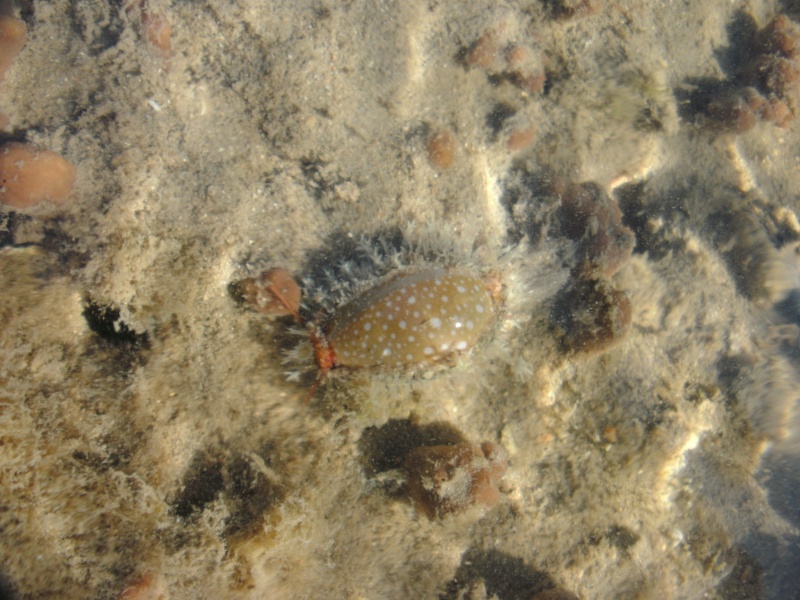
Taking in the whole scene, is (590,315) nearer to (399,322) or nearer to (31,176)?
(399,322)

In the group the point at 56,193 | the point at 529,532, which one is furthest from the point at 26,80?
the point at 529,532

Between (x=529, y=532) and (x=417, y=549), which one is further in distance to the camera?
(x=529, y=532)

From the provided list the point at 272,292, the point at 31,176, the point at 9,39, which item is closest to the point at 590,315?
the point at 272,292

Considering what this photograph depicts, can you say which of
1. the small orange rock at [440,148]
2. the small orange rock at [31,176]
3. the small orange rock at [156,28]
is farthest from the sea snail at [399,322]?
the small orange rock at [156,28]

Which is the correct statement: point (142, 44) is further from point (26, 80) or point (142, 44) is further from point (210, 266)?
point (210, 266)

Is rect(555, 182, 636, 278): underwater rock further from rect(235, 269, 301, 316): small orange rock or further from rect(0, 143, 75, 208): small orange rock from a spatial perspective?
rect(0, 143, 75, 208): small orange rock

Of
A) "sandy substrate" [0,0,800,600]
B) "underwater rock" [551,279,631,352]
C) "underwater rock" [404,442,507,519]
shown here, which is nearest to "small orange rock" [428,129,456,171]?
"sandy substrate" [0,0,800,600]
